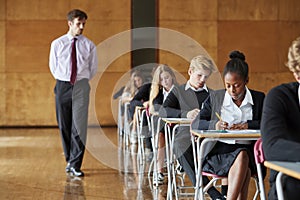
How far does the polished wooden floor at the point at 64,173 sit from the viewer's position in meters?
5.79

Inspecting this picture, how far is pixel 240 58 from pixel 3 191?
2.43 meters

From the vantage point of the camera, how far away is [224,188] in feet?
14.7

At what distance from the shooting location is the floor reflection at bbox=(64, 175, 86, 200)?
559 cm

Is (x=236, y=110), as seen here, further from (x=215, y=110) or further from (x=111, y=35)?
(x=111, y=35)

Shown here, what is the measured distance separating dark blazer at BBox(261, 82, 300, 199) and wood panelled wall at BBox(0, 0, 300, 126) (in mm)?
9752

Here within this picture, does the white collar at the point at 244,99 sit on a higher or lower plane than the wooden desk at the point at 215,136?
higher

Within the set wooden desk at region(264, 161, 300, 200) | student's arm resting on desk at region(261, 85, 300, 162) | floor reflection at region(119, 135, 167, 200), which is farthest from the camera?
floor reflection at region(119, 135, 167, 200)

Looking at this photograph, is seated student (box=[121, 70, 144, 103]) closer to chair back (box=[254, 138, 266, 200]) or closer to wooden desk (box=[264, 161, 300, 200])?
chair back (box=[254, 138, 266, 200])

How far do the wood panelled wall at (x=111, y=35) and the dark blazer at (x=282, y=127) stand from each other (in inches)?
384

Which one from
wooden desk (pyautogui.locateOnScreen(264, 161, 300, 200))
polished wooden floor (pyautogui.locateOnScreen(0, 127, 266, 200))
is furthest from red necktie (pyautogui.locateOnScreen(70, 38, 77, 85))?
wooden desk (pyautogui.locateOnScreen(264, 161, 300, 200))

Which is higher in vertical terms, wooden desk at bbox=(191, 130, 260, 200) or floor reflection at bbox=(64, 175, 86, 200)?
wooden desk at bbox=(191, 130, 260, 200)

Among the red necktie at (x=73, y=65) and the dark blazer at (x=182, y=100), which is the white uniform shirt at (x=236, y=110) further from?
the red necktie at (x=73, y=65)

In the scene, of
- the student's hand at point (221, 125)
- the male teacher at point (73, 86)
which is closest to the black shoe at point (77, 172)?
the male teacher at point (73, 86)

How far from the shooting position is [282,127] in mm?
3027
